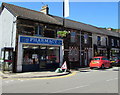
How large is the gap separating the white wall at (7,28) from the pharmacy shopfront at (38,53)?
1.35 meters

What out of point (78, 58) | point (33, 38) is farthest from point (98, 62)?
point (33, 38)

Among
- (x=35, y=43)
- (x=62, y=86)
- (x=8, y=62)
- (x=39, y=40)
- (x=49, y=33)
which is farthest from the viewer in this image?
(x=49, y=33)

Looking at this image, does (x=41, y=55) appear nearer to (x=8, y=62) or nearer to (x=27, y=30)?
(x=27, y=30)

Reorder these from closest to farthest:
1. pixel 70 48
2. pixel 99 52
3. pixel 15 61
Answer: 1. pixel 15 61
2. pixel 70 48
3. pixel 99 52

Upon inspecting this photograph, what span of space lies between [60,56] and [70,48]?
8.09 feet

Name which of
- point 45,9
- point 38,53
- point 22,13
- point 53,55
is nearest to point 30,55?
point 38,53

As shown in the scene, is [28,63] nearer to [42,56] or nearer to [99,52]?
[42,56]

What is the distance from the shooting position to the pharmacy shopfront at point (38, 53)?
1483 cm

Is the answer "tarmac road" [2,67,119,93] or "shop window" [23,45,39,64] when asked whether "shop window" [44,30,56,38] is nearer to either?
"shop window" [23,45,39,64]

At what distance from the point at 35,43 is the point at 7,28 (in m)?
4.40

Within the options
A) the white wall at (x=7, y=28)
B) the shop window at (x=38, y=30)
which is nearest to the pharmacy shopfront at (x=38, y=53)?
the shop window at (x=38, y=30)

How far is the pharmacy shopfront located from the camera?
1483 cm

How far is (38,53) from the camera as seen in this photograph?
1616cm

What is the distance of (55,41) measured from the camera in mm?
17734
